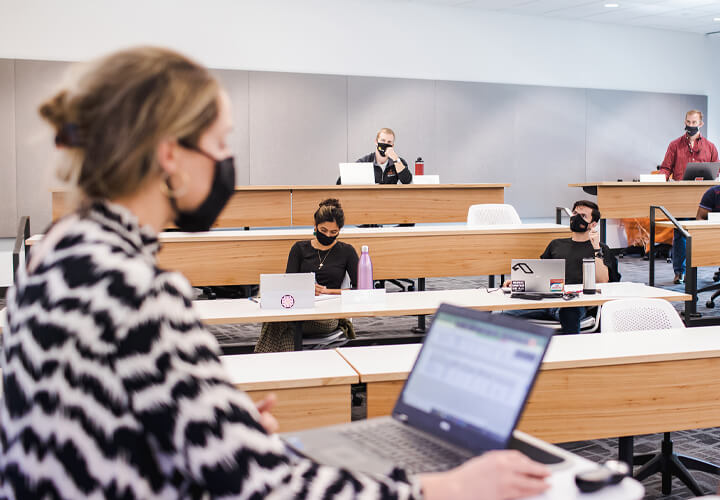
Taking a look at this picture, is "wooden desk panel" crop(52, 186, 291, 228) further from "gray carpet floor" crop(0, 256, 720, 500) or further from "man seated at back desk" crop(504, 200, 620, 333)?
"man seated at back desk" crop(504, 200, 620, 333)

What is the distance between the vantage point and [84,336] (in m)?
0.71

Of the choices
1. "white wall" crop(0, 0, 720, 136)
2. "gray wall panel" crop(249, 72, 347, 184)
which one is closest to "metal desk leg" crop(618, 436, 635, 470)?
"white wall" crop(0, 0, 720, 136)

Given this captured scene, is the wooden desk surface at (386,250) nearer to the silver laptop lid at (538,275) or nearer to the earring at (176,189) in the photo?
the silver laptop lid at (538,275)

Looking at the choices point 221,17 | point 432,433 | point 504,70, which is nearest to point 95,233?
point 432,433

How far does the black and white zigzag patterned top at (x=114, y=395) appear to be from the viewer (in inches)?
28.1

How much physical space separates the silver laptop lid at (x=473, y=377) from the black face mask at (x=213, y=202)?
1.54 ft

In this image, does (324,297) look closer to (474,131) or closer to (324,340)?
(324,340)

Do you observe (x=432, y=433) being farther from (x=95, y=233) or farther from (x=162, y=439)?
(x=95, y=233)

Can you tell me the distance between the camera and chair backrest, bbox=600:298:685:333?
8.52 feet

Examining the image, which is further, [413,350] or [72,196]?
[413,350]

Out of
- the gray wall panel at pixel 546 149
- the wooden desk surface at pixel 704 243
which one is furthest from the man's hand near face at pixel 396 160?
the gray wall panel at pixel 546 149

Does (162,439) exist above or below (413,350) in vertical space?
above

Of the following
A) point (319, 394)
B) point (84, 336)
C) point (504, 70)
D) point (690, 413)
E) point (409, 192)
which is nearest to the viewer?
point (84, 336)

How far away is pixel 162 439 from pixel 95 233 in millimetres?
234
